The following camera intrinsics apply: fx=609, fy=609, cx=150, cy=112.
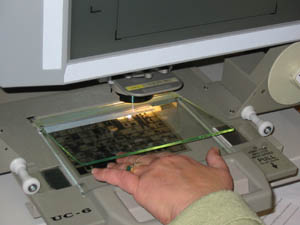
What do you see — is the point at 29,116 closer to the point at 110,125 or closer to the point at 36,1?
the point at 110,125

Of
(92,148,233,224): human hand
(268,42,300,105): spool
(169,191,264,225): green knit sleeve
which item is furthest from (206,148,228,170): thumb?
(268,42,300,105): spool

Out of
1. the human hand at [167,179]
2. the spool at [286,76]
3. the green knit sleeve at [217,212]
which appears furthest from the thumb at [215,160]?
the spool at [286,76]

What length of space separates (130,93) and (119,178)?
20 cm

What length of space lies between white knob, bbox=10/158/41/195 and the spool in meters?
0.48

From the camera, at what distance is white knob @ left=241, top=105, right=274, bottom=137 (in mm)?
1138

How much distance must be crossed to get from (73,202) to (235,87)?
1.45 ft

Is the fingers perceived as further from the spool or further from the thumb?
the spool

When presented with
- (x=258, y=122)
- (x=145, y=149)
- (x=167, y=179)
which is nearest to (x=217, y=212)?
(x=167, y=179)

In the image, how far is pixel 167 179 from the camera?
0.92 metres

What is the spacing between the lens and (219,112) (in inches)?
46.3

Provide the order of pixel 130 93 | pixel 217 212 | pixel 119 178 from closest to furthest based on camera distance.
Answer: pixel 217 212
pixel 119 178
pixel 130 93

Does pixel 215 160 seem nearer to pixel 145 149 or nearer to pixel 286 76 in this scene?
pixel 145 149

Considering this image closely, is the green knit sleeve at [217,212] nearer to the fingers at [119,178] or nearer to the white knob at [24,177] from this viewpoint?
the fingers at [119,178]

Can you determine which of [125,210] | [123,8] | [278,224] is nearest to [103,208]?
[125,210]
